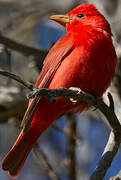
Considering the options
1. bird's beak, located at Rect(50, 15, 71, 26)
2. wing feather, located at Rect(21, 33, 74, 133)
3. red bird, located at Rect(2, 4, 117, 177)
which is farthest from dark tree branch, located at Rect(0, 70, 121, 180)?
bird's beak, located at Rect(50, 15, 71, 26)

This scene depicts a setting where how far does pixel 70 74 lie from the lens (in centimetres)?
435

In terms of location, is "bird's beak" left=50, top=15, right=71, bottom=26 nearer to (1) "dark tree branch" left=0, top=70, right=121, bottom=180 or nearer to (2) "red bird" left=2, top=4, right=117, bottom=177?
(2) "red bird" left=2, top=4, right=117, bottom=177

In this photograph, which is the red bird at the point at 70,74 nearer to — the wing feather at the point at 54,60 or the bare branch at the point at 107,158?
the wing feather at the point at 54,60

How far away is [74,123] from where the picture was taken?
6.08m

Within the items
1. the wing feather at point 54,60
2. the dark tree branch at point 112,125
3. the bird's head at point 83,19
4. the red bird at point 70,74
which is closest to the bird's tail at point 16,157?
the red bird at point 70,74

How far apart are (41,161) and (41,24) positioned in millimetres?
3463

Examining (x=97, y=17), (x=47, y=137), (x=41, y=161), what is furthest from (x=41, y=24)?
(x=41, y=161)

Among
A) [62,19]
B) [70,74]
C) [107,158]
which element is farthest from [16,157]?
[62,19]

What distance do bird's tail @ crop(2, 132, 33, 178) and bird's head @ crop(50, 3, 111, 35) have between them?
146cm

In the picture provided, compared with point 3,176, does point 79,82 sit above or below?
above

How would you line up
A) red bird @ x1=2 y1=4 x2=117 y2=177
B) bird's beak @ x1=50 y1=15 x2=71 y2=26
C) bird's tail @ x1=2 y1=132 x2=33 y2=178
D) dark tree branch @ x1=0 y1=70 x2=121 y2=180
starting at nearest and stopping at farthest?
dark tree branch @ x1=0 y1=70 x2=121 y2=180 → red bird @ x1=2 y1=4 x2=117 y2=177 → bird's tail @ x1=2 y1=132 x2=33 y2=178 → bird's beak @ x1=50 y1=15 x2=71 y2=26

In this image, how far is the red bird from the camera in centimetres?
434

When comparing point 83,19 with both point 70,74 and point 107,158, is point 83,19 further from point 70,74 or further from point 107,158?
point 107,158

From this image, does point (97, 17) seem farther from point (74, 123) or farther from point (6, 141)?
point (6, 141)
